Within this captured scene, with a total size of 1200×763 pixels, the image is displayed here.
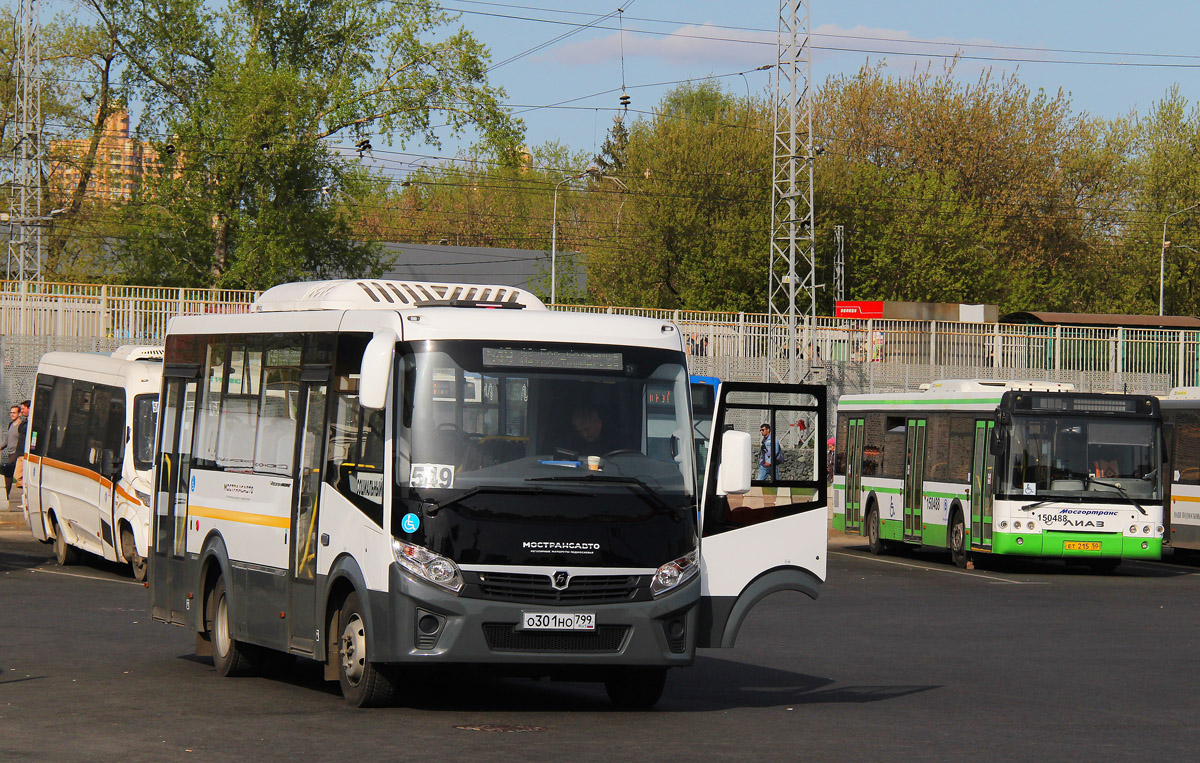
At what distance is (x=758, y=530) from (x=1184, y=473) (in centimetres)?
1838

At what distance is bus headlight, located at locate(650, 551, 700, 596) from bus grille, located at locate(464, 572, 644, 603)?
10 centimetres

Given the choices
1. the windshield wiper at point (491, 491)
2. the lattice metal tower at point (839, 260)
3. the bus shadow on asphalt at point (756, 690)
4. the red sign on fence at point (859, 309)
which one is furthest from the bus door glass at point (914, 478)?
the lattice metal tower at point (839, 260)

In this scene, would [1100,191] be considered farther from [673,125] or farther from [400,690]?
[400,690]

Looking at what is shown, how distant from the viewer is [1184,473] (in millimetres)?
27219

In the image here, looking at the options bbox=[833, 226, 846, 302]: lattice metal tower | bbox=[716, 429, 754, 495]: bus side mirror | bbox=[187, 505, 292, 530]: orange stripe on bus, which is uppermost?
bbox=[833, 226, 846, 302]: lattice metal tower

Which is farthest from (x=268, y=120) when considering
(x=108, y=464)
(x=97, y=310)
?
(x=108, y=464)

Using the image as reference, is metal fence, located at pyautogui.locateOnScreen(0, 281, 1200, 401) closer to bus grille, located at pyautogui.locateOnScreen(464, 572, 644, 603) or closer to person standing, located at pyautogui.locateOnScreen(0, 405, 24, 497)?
person standing, located at pyautogui.locateOnScreen(0, 405, 24, 497)

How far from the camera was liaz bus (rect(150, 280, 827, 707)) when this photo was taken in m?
9.84

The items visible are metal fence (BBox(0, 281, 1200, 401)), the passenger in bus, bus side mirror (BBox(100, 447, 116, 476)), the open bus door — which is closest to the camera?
the passenger in bus

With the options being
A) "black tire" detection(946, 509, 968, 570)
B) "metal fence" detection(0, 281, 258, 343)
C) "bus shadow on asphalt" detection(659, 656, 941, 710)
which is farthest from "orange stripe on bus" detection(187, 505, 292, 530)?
"metal fence" detection(0, 281, 258, 343)

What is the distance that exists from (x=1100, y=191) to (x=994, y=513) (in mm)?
57958

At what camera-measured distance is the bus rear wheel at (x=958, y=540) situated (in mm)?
25812

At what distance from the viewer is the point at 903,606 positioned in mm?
19281

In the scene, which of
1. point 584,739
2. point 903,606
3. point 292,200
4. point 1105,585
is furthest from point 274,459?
point 292,200
